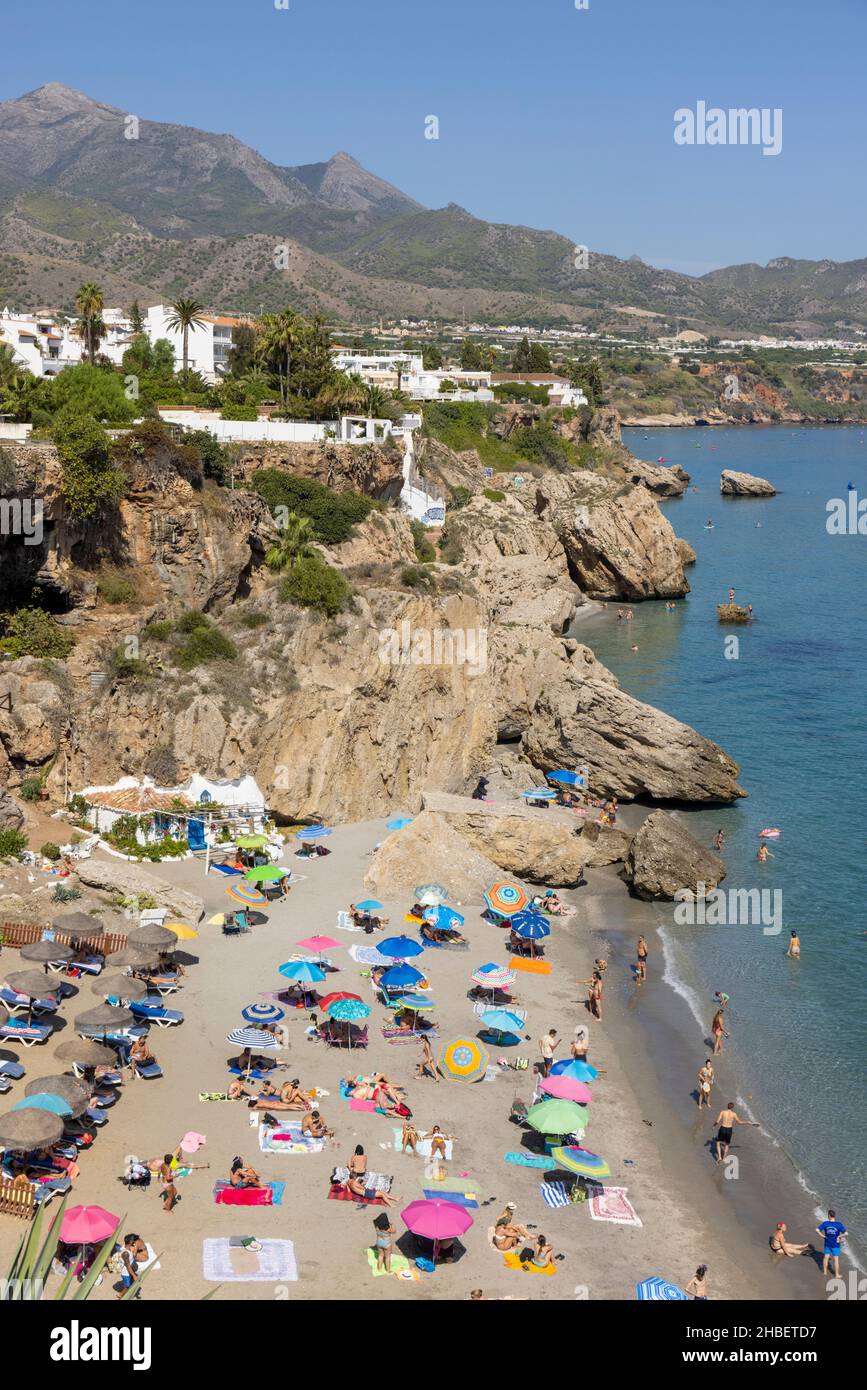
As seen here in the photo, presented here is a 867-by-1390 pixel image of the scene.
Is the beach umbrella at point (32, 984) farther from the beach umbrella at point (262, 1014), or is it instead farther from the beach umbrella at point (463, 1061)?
the beach umbrella at point (463, 1061)

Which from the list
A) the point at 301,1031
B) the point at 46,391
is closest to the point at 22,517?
the point at 46,391

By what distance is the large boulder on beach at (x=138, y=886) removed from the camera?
88.4 ft

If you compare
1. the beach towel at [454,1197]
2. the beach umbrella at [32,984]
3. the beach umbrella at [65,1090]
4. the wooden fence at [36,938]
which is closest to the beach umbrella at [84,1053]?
the beach umbrella at [65,1090]

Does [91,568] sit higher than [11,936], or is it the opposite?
[91,568]

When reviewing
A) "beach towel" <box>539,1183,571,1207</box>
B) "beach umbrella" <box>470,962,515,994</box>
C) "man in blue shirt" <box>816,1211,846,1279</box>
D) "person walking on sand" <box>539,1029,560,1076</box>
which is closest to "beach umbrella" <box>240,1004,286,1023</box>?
"beach umbrella" <box>470,962,515,994</box>

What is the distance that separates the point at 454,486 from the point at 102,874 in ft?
158

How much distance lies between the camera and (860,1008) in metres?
26.0

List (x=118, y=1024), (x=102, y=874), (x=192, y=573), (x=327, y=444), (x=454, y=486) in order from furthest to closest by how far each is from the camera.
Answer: (x=454, y=486) → (x=327, y=444) → (x=192, y=573) → (x=102, y=874) → (x=118, y=1024)

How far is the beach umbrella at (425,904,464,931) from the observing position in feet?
91.1

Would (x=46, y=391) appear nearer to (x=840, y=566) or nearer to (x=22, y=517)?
(x=22, y=517)

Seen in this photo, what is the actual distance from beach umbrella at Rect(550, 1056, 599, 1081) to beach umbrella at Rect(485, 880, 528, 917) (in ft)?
23.0

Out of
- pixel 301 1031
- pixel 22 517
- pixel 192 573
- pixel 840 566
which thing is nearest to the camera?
pixel 301 1031

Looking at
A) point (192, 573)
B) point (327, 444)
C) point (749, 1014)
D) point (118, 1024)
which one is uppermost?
point (327, 444)

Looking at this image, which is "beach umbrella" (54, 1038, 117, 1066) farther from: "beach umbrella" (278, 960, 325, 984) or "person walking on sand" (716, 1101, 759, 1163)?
"person walking on sand" (716, 1101, 759, 1163)
